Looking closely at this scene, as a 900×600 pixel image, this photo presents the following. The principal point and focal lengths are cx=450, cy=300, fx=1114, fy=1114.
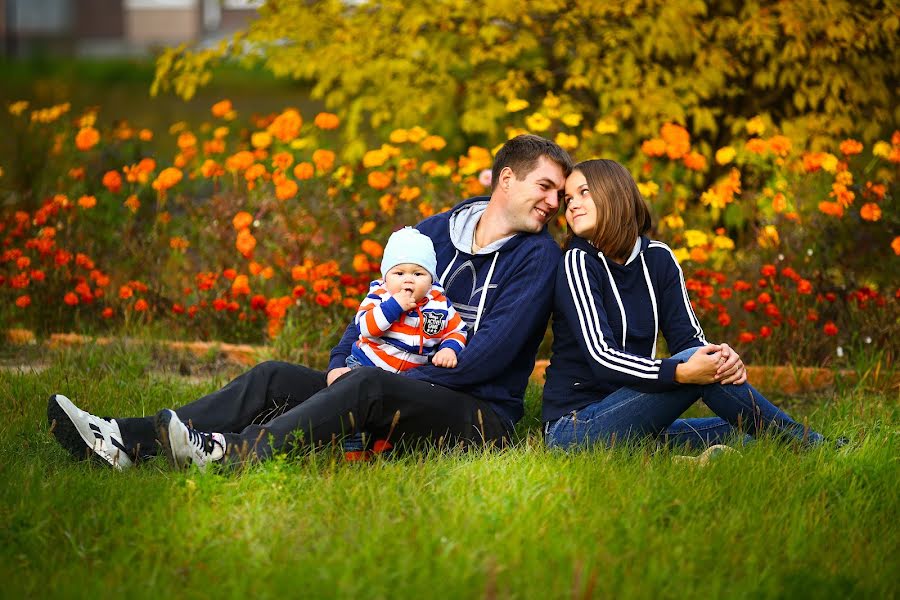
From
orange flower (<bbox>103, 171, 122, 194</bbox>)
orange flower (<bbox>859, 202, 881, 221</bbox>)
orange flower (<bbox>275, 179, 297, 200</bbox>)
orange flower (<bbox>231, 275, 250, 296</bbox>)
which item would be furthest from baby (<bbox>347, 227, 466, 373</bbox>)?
orange flower (<bbox>859, 202, 881, 221</bbox>)

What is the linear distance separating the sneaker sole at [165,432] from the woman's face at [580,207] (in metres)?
1.50

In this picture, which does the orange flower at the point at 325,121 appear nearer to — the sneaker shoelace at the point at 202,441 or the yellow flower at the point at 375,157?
the yellow flower at the point at 375,157

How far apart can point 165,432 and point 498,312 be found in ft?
3.92

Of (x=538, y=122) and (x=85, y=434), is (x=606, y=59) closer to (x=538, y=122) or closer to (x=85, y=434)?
(x=538, y=122)

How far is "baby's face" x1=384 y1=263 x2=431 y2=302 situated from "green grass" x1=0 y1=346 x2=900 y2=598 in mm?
554

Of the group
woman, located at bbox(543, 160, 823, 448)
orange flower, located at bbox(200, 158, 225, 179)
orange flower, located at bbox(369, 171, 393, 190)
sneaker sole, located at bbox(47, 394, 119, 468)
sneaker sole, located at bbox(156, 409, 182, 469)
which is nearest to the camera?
sneaker sole, located at bbox(156, 409, 182, 469)

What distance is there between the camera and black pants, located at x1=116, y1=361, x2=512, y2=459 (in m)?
3.46

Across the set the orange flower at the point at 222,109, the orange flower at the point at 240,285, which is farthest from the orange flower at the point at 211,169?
the orange flower at the point at 240,285

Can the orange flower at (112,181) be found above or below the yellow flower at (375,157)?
below

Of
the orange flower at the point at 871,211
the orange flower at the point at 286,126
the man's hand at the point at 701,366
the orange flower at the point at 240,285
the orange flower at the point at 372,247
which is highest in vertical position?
the orange flower at the point at 286,126

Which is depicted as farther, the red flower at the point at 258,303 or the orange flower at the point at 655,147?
the orange flower at the point at 655,147

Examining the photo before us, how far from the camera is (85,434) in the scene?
349 centimetres

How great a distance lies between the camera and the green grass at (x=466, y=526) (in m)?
2.64

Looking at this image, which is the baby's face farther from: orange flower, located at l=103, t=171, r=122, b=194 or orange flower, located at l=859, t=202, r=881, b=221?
orange flower, located at l=859, t=202, r=881, b=221
